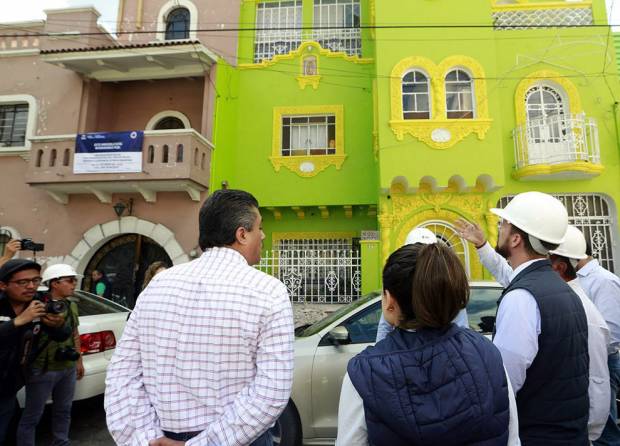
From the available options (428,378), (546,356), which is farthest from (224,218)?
(546,356)

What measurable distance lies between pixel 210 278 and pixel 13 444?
150 inches

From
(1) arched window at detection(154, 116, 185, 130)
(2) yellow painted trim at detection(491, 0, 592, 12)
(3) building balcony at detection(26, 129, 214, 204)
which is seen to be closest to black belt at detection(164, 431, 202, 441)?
(3) building balcony at detection(26, 129, 214, 204)

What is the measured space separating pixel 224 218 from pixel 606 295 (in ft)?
10.2

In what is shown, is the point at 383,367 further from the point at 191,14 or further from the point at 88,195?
the point at 191,14

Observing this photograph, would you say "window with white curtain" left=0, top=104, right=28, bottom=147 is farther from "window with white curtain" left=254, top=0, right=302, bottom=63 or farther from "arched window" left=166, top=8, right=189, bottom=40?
"window with white curtain" left=254, top=0, right=302, bottom=63

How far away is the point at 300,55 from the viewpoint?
11539 millimetres

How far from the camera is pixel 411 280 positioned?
1324 mm

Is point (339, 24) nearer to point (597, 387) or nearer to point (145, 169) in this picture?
point (145, 169)

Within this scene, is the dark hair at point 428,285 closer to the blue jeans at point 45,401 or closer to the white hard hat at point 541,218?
the white hard hat at point 541,218

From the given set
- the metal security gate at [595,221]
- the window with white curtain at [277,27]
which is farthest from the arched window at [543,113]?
the window with white curtain at [277,27]

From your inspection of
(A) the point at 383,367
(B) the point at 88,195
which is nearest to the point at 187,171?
(B) the point at 88,195

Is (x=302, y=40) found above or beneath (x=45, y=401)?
above

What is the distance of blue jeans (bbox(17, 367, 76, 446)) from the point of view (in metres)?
3.11

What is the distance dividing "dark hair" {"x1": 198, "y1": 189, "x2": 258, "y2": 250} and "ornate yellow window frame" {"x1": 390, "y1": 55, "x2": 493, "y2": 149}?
867cm
